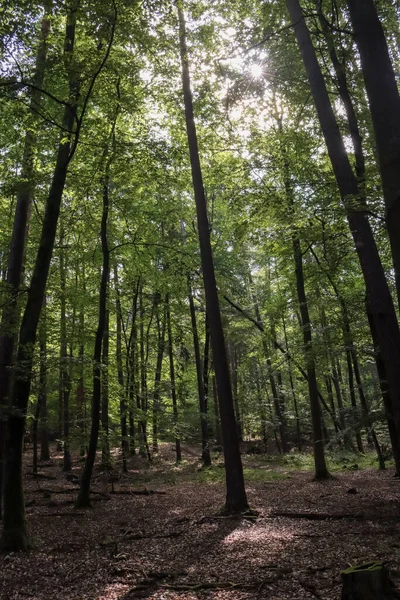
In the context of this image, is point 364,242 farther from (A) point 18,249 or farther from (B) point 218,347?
(A) point 18,249

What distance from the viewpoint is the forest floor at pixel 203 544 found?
4723mm

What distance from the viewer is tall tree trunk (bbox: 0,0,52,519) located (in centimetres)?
714

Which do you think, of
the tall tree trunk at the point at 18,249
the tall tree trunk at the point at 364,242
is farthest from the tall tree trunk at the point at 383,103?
the tall tree trunk at the point at 18,249

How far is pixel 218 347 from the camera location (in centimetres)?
894

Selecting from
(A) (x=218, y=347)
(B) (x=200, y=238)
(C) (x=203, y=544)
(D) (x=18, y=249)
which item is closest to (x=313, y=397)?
(A) (x=218, y=347)

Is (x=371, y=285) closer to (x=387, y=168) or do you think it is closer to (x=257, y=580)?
(x=387, y=168)

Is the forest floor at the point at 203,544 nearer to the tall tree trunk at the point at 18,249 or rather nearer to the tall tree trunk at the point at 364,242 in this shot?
the tall tree trunk at the point at 18,249

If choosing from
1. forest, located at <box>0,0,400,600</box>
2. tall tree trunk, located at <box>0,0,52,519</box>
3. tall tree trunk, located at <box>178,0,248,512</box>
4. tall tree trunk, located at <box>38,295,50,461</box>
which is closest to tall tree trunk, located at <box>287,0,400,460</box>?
forest, located at <box>0,0,400,600</box>

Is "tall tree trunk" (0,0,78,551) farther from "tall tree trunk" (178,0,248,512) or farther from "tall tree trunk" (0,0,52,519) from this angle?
"tall tree trunk" (178,0,248,512)

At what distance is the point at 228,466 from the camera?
838cm

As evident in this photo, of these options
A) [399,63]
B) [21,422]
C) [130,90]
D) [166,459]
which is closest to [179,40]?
[130,90]

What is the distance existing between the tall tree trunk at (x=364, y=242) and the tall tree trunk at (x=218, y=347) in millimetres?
3511

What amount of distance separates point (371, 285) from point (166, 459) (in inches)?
739

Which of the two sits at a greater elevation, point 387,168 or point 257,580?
point 387,168
